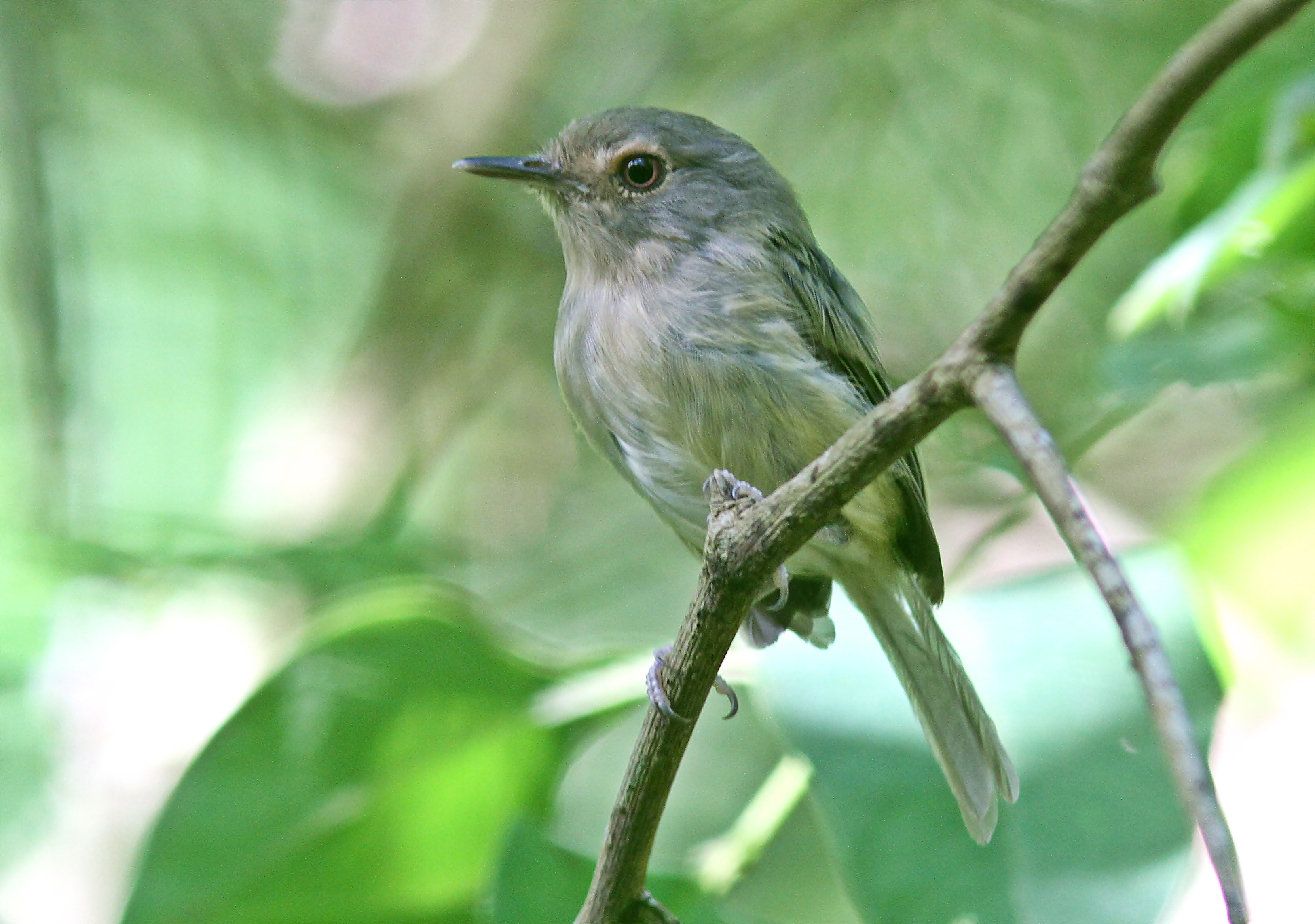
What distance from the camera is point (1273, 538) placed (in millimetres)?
2102

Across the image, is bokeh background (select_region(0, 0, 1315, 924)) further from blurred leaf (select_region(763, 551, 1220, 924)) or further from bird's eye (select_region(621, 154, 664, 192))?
bird's eye (select_region(621, 154, 664, 192))

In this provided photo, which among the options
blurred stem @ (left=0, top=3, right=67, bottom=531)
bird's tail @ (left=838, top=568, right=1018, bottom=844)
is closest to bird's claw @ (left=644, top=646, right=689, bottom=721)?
bird's tail @ (left=838, top=568, right=1018, bottom=844)

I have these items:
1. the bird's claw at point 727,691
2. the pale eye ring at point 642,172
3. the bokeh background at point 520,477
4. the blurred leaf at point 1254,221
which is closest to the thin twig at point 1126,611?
the bokeh background at point 520,477

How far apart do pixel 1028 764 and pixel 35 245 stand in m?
3.77

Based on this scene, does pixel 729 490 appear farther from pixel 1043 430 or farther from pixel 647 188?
pixel 647 188

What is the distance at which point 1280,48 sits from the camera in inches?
140

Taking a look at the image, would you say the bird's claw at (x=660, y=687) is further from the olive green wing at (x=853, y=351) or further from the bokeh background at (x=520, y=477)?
the olive green wing at (x=853, y=351)

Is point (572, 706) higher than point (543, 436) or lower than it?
lower

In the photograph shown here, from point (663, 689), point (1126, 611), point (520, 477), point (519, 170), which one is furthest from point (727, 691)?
point (520, 477)

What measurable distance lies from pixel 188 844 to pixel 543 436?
312 cm

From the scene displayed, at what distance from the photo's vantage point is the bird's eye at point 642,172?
3088 millimetres

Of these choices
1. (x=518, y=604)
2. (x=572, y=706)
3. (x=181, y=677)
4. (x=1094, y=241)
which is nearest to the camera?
(x=1094, y=241)

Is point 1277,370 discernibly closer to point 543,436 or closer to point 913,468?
point 913,468

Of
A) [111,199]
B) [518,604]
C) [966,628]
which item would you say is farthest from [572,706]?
[111,199]
